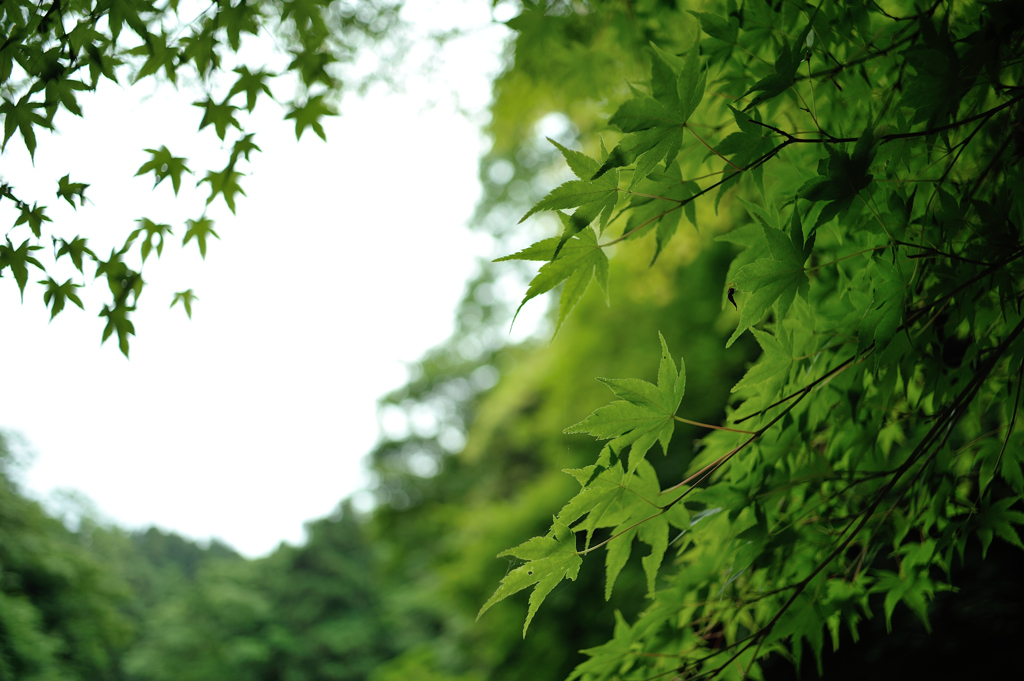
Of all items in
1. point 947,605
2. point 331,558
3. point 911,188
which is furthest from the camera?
point 331,558

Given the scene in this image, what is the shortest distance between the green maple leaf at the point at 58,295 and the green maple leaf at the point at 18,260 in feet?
0.12

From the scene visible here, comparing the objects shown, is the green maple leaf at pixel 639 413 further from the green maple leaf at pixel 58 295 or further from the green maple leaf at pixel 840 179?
the green maple leaf at pixel 58 295

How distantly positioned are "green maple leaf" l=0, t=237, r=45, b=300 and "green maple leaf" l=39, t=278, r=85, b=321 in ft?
0.12

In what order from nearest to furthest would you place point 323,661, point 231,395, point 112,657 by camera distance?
point 112,657, point 231,395, point 323,661

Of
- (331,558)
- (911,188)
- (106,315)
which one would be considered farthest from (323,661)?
(911,188)

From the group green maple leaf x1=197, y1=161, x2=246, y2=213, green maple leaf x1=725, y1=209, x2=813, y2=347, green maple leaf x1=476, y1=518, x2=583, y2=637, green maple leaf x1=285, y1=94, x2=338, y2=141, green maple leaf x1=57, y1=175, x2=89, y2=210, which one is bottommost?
green maple leaf x1=476, y1=518, x2=583, y2=637

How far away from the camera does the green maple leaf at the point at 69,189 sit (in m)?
0.76

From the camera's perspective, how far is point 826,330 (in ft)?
2.58

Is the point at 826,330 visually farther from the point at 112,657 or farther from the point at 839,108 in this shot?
the point at 112,657

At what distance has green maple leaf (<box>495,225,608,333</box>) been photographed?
57 centimetres

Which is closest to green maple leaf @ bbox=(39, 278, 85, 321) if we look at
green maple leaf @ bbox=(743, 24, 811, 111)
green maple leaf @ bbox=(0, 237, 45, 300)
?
green maple leaf @ bbox=(0, 237, 45, 300)

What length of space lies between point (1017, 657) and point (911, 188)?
160cm

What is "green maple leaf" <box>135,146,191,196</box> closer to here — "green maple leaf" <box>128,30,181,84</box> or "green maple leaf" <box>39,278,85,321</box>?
"green maple leaf" <box>128,30,181,84</box>

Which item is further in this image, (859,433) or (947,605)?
(947,605)
